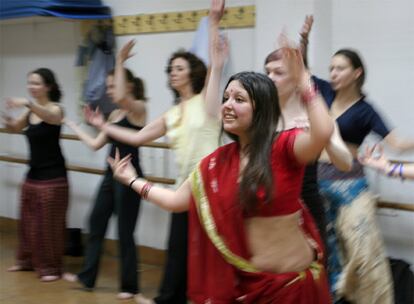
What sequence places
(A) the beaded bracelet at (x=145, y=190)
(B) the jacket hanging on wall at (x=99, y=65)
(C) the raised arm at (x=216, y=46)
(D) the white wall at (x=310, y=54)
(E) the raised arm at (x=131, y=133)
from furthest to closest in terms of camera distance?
(B) the jacket hanging on wall at (x=99, y=65)
(D) the white wall at (x=310, y=54)
(E) the raised arm at (x=131, y=133)
(C) the raised arm at (x=216, y=46)
(A) the beaded bracelet at (x=145, y=190)

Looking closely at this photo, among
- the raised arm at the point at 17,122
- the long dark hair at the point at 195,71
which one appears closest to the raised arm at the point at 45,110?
the raised arm at the point at 17,122

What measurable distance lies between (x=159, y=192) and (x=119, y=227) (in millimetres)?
1832

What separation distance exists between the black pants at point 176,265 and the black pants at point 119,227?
54 centimetres

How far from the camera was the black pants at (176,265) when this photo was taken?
357 cm

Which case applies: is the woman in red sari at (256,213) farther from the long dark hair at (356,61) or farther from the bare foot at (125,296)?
the bare foot at (125,296)

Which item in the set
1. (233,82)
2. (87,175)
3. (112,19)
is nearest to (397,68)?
(233,82)

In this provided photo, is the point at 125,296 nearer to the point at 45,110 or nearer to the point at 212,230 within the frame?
the point at 45,110

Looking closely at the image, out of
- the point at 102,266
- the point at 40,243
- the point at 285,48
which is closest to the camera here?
the point at 285,48

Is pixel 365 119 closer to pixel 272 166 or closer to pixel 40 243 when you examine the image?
pixel 272 166

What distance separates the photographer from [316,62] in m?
3.98

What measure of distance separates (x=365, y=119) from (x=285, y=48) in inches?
62.7

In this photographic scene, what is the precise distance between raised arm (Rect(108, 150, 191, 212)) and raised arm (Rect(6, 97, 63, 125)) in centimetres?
203

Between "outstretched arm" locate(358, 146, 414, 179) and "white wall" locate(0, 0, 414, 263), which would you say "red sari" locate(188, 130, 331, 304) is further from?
"white wall" locate(0, 0, 414, 263)

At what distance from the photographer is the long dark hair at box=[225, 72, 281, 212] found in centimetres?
205
